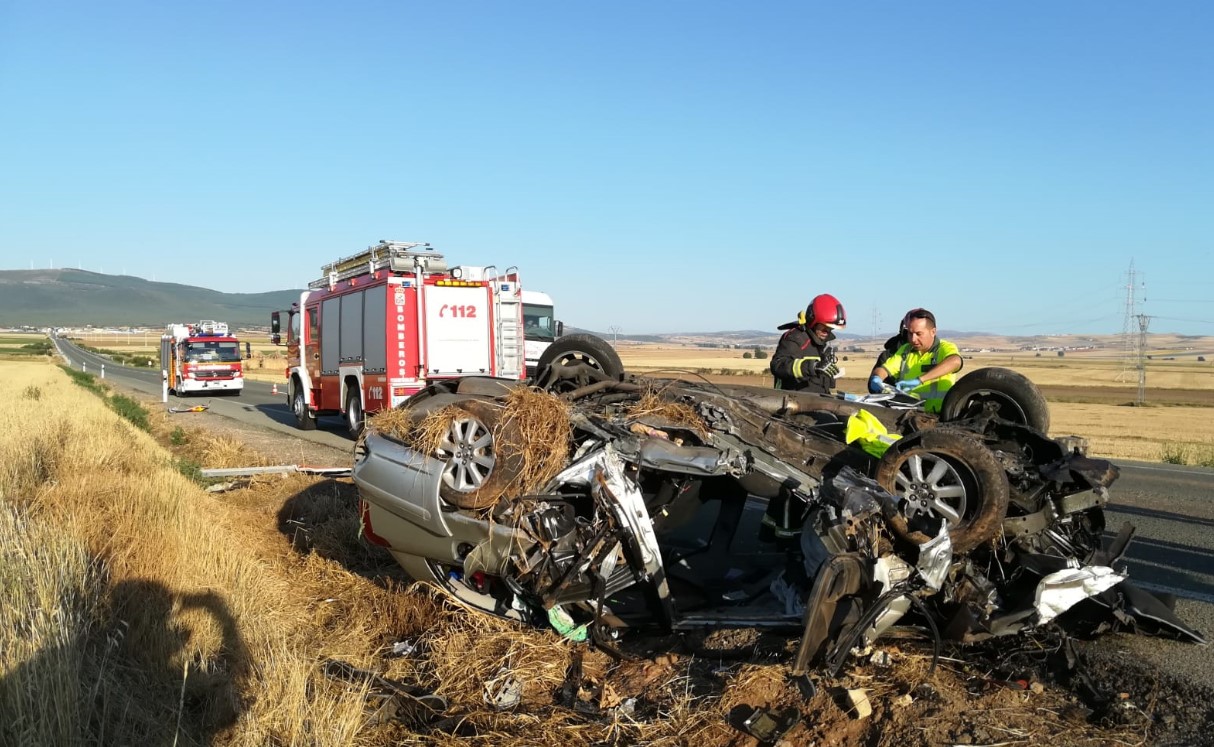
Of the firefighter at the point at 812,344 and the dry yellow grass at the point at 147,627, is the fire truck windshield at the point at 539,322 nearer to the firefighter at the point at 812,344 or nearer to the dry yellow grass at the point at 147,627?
the dry yellow grass at the point at 147,627

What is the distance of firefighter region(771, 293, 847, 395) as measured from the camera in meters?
6.82

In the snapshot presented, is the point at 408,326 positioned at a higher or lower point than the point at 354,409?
higher

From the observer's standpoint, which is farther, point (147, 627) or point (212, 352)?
point (212, 352)

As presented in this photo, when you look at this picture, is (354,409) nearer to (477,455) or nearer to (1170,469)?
(477,455)

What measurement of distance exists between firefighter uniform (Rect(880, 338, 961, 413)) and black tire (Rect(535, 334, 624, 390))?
6.54 feet

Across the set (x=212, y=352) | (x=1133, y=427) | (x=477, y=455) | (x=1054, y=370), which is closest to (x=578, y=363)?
(x=477, y=455)

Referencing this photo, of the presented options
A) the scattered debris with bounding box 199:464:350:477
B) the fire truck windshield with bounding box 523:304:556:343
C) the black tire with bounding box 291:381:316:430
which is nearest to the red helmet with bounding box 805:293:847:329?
the scattered debris with bounding box 199:464:350:477

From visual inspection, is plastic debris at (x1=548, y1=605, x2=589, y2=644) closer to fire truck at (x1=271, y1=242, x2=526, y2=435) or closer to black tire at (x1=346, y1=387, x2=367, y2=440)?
fire truck at (x1=271, y1=242, x2=526, y2=435)

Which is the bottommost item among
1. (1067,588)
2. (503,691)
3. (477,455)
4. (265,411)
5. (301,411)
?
(265,411)

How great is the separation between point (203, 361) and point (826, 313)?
27.1 m

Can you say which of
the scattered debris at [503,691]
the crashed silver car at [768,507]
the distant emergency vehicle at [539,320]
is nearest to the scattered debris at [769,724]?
the crashed silver car at [768,507]

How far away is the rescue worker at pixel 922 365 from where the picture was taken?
5.98 metres

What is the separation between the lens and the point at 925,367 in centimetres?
628

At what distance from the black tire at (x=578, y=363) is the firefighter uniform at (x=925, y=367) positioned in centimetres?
199
